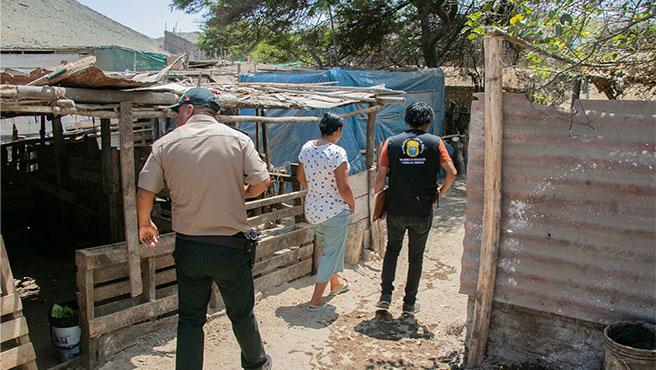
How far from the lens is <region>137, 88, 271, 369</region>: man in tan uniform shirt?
312 cm

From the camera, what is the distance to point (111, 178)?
19.9ft

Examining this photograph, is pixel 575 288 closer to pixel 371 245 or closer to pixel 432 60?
pixel 371 245

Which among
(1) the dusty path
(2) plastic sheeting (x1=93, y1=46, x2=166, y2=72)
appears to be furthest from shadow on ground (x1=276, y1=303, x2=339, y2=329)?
(2) plastic sheeting (x1=93, y1=46, x2=166, y2=72)

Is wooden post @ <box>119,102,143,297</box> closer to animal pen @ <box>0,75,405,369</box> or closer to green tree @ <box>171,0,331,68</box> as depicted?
animal pen @ <box>0,75,405,369</box>

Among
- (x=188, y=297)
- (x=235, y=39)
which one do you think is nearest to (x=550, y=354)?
(x=188, y=297)

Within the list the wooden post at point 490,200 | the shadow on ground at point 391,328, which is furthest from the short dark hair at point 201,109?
the shadow on ground at point 391,328

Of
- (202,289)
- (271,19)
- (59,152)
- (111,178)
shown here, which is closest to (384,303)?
(202,289)

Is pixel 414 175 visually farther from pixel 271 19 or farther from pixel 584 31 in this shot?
pixel 271 19

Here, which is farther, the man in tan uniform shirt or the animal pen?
the animal pen

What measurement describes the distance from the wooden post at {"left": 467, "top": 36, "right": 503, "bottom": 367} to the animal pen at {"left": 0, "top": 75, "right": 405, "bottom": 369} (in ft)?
7.89

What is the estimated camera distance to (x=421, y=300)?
530 centimetres

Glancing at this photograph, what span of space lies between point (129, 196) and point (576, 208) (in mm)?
3283

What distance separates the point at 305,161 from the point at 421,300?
2024mm

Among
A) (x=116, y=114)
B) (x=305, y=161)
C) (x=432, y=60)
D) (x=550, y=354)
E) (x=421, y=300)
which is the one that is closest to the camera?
(x=550, y=354)
